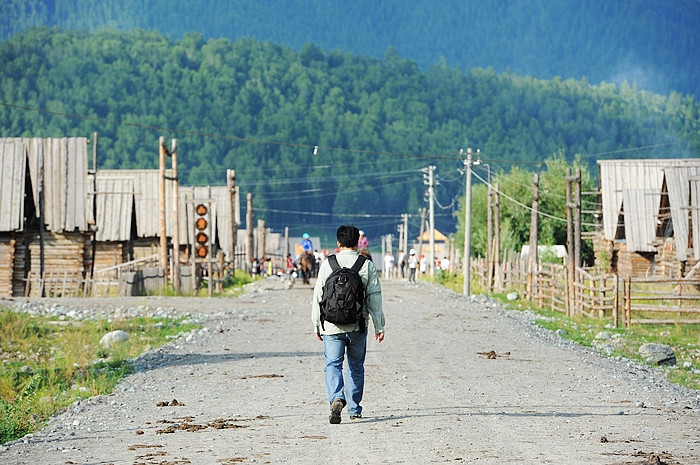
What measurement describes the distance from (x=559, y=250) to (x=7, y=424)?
59.7 metres

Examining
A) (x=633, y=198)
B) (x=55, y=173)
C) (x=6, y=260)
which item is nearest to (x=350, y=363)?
(x=6, y=260)

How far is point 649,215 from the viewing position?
161 ft

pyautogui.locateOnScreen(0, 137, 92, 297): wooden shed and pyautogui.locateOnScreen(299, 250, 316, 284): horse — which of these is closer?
pyautogui.locateOnScreen(0, 137, 92, 297): wooden shed

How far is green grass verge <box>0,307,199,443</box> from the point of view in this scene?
511 inches

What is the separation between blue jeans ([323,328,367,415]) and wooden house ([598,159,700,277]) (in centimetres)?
2570

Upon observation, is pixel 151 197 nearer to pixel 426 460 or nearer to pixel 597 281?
pixel 597 281

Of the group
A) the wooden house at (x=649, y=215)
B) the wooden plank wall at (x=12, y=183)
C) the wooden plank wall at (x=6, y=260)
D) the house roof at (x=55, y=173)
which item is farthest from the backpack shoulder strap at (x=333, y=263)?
the house roof at (x=55, y=173)

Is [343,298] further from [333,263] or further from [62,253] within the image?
[62,253]

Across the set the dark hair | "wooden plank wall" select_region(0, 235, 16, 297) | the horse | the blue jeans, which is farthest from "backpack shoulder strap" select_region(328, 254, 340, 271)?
the horse

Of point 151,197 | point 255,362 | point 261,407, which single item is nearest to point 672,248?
point 151,197

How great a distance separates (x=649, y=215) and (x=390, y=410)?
39.4 m

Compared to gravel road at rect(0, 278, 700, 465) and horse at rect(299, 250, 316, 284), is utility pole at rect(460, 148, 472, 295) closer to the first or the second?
horse at rect(299, 250, 316, 284)

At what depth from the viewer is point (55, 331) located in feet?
82.3

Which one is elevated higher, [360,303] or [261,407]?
[360,303]
